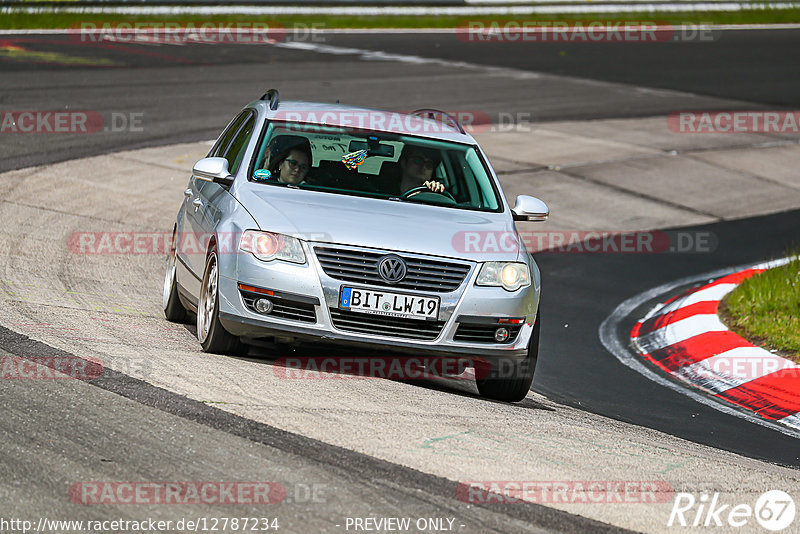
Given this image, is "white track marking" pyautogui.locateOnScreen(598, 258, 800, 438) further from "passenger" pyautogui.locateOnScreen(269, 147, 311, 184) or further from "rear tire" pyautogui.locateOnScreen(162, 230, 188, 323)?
"rear tire" pyautogui.locateOnScreen(162, 230, 188, 323)

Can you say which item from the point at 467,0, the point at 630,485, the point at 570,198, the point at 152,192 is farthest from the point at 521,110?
the point at 630,485

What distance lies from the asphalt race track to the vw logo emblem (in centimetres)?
62

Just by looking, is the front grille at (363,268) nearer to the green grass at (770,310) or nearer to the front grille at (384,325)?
the front grille at (384,325)

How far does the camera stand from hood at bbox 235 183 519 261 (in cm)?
694

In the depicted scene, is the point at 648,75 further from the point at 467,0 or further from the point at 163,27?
the point at 163,27

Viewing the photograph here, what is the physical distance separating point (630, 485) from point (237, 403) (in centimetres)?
189

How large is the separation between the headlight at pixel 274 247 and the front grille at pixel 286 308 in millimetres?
225

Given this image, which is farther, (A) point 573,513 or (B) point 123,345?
(B) point 123,345

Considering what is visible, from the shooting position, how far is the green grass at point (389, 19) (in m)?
24.8

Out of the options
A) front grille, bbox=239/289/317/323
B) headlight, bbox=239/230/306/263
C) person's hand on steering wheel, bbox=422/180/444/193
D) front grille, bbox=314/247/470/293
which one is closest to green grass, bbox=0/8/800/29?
person's hand on steering wheel, bbox=422/180/444/193

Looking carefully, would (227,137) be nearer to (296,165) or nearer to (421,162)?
(296,165)

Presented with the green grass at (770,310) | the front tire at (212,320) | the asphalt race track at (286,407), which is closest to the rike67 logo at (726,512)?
the asphalt race track at (286,407)

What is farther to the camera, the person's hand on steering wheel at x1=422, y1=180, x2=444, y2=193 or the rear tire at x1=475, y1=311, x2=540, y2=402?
the person's hand on steering wheel at x1=422, y1=180, x2=444, y2=193

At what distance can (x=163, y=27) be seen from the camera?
26.3 m
